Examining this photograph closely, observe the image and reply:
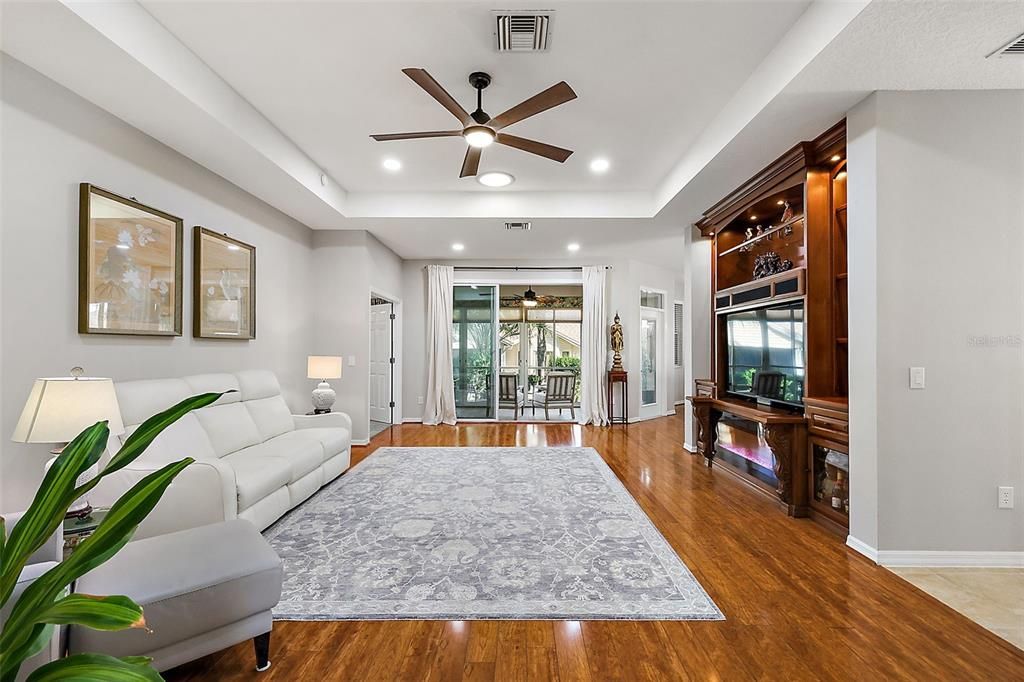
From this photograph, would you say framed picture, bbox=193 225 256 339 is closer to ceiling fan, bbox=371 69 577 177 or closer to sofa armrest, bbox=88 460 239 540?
sofa armrest, bbox=88 460 239 540

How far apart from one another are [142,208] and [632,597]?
372cm

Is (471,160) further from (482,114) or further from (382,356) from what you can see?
(382,356)

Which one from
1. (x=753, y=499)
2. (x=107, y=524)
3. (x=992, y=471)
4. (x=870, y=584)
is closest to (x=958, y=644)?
(x=870, y=584)

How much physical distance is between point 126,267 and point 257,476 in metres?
1.55

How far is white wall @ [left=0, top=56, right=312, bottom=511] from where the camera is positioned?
2.44 m

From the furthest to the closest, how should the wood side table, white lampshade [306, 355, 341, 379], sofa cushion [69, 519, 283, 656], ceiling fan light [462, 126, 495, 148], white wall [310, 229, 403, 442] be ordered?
the wood side table → white wall [310, 229, 403, 442] → white lampshade [306, 355, 341, 379] → ceiling fan light [462, 126, 495, 148] → sofa cushion [69, 519, 283, 656]

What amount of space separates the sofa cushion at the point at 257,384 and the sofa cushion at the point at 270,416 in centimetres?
4

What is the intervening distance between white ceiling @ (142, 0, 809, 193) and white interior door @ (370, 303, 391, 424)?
11.9 feet

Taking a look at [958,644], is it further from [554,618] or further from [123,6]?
[123,6]

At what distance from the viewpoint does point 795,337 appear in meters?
3.74

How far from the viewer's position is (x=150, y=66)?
256 cm

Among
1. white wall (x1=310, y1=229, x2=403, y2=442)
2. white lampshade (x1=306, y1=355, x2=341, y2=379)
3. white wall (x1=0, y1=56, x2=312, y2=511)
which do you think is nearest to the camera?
white wall (x1=0, y1=56, x2=312, y2=511)

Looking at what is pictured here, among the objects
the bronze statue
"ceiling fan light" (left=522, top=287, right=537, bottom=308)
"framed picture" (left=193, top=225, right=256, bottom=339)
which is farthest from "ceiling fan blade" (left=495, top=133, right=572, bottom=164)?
"ceiling fan light" (left=522, top=287, right=537, bottom=308)

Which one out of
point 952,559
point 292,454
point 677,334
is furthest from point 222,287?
point 677,334
